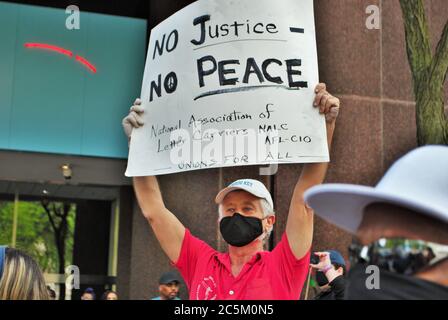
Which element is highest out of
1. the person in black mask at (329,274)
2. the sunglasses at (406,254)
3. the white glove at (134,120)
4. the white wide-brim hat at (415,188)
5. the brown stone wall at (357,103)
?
the brown stone wall at (357,103)

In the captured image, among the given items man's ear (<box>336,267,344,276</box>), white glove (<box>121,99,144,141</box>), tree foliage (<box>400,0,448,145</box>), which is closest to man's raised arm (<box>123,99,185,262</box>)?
white glove (<box>121,99,144,141</box>)

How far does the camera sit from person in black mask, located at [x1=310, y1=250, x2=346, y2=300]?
396 cm

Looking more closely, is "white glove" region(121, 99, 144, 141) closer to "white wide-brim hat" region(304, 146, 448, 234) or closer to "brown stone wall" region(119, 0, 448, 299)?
"white wide-brim hat" region(304, 146, 448, 234)

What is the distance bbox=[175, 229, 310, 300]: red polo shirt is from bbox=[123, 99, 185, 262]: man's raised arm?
0.19 metres

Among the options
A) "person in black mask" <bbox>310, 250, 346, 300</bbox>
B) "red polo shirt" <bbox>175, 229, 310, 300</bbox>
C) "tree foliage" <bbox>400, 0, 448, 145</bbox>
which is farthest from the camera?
"tree foliage" <bbox>400, 0, 448, 145</bbox>

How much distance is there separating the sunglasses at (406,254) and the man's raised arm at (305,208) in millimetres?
1372

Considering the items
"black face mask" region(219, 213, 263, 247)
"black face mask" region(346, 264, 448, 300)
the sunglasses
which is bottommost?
"black face mask" region(346, 264, 448, 300)

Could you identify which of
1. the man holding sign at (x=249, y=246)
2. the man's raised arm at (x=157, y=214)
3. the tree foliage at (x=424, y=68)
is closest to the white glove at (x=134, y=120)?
the man's raised arm at (x=157, y=214)

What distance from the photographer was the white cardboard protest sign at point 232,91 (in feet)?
10.2

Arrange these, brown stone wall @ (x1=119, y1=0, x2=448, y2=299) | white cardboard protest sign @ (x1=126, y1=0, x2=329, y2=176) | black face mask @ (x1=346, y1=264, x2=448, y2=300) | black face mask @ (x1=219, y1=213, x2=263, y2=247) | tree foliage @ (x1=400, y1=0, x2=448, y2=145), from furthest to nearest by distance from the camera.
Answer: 1. tree foliage @ (x1=400, y1=0, x2=448, y2=145)
2. brown stone wall @ (x1=119, y1=0, x2=448, y2=299)
3. white cardboard protest sign @ (x1=126, y1=0, x2=329, y2=176)
4. black face mask @ (x1=219, y1=213, x2=263, y2=247)
5. black face mask @ (x1=346, y1=264, x2=448, y2=300)

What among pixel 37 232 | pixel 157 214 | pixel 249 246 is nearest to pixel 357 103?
pixel 157 214

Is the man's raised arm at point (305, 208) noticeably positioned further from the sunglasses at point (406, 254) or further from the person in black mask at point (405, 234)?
the sunglasses at point (406, 254)

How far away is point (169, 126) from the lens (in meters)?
3.35

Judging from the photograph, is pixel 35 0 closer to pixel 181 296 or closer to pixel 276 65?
pixel 181 296
